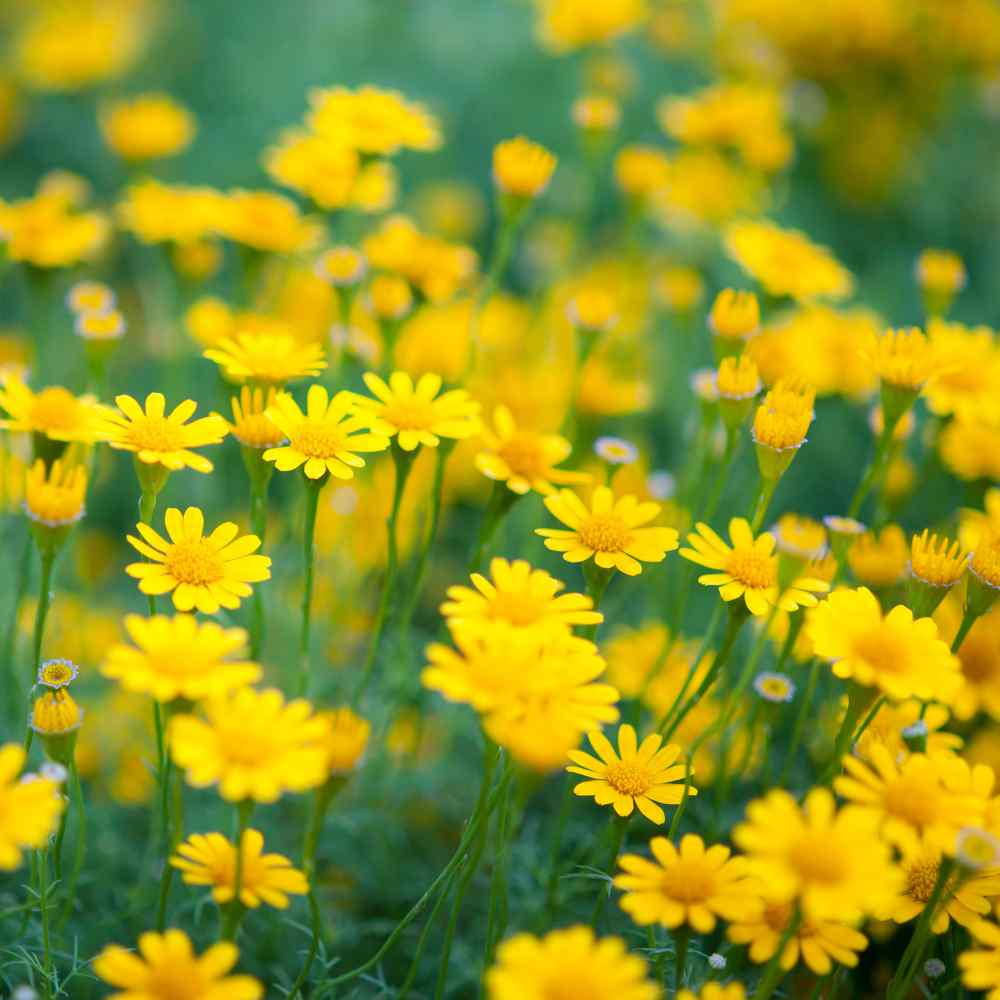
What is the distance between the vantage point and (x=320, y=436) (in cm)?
101

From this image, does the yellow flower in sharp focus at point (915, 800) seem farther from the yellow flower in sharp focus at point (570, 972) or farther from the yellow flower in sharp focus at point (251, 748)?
the yellow flower in sharp focus at point (251, 748)

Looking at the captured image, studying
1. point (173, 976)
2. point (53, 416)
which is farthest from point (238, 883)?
point (53, 416)

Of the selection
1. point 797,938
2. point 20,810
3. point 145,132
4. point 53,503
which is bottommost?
point 797,938

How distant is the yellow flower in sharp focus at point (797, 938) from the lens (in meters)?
0.86

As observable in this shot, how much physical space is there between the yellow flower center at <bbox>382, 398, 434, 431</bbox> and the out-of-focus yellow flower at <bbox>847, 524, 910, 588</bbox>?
1.57ft

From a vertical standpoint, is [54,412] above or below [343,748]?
above

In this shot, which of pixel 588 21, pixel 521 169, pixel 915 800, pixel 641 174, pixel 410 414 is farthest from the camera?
pixel 588 21

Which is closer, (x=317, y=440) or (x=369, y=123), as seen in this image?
(x=317, y=440)

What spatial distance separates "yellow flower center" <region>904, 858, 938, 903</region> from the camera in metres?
0.94

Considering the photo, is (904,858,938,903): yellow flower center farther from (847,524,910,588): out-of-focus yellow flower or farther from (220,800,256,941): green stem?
(220,800,256,941): green stem

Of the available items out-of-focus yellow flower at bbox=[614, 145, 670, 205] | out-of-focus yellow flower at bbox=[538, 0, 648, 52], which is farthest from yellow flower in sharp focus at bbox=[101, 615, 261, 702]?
out-of-focus yellow flower at bbox=[538, 0, 648, 52]

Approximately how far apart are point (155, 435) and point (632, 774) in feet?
1.72

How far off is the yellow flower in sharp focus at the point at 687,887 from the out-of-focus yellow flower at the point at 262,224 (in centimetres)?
97

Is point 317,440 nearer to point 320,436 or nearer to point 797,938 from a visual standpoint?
point 320,436
